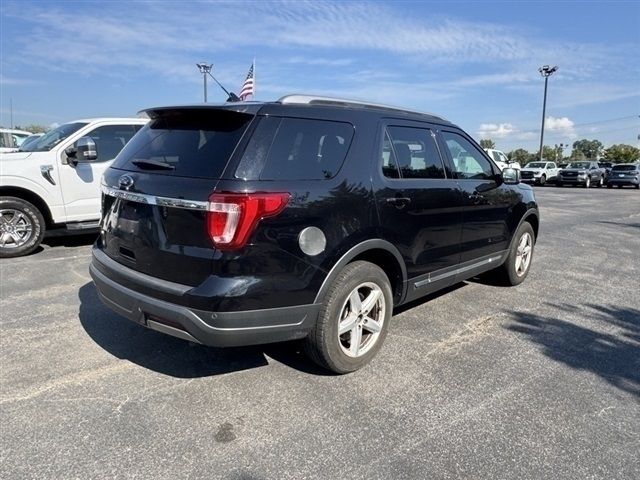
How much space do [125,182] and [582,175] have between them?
33.9 meters

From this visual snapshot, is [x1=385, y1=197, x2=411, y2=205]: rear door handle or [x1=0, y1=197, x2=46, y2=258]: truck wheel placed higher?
[x1=385, y1=197, x2=411, y2=205]: rear door handle

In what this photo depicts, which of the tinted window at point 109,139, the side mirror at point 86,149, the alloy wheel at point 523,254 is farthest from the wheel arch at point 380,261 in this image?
the tinted window at point 109,139

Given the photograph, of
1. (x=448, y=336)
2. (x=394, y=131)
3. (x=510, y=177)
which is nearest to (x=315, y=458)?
(x=448, y=336)

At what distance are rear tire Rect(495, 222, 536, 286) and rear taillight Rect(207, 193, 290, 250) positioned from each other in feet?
12.2

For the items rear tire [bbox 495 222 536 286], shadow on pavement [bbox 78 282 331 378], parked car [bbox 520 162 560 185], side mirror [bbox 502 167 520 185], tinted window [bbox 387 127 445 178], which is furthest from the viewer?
parked car [bbox 520 162 560 185]

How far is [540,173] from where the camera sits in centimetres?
3256

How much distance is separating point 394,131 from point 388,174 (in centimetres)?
41

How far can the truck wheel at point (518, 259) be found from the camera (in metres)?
5.50

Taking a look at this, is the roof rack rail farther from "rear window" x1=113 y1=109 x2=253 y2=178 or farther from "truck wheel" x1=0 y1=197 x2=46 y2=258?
"truck wheel" x1=0 y1=197 x2=46 y2=258

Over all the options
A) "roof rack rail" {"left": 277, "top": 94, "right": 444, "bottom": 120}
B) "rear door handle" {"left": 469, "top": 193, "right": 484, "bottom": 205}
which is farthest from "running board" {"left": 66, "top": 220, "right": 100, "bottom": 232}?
"rear door handle" {"left": 469, "top": 193, "right": 484, "bottom": 205}

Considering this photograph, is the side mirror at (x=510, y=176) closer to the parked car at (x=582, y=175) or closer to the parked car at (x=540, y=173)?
the parked car at (x=540, y=173)

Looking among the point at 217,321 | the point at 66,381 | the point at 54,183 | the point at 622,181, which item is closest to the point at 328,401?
the point at 217,321

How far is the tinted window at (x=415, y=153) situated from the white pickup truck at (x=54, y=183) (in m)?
4.23

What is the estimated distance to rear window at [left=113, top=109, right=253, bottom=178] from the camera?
2.87 metres
